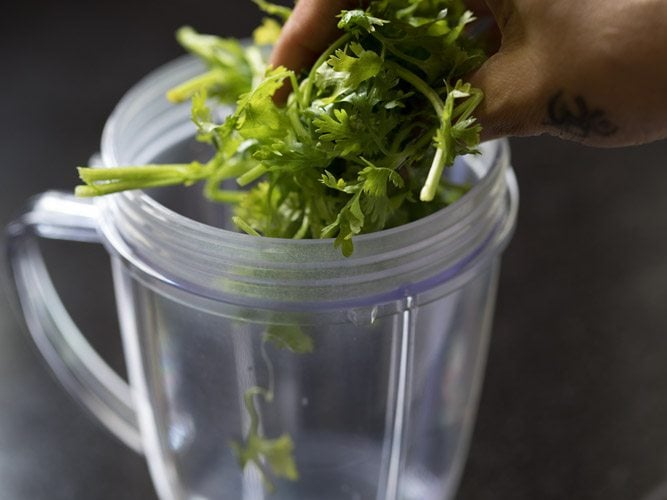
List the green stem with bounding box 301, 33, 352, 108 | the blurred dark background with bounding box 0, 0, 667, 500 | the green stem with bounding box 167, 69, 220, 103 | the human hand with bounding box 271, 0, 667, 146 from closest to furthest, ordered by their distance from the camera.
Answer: the human hand with bounding box 271, 0, 667, 146, the green stem with bounding box 301, 33, 352, 108, the green stem with bounding box 167, 69, 220, 103, the blurred dark background with bounding box 0, 0, 667, 500

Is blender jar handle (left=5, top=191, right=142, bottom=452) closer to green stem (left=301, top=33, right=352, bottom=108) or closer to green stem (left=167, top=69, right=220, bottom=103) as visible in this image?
green stem (left=167, top=69, right=220, bottom=103)

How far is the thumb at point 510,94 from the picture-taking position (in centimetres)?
50

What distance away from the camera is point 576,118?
0.49 metres

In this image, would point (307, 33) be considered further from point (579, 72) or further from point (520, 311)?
point (520, 311)

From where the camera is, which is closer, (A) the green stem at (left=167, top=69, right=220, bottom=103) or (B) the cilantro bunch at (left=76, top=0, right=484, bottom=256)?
(B) the cilantro bunch at (left=76, top=0, right=484, bottom=256)

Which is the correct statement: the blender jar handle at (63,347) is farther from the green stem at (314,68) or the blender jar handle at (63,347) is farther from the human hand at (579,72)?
the human hand at (579,72)

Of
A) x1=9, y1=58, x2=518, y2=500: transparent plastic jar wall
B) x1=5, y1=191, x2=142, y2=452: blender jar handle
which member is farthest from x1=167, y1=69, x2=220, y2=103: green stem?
x1=5, y1=191, x2=142, y2=452: blender jar handle

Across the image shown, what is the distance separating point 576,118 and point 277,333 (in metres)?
0.22

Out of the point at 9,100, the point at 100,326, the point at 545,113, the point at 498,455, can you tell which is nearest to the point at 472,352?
the point at 498,455

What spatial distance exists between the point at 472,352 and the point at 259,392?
0.53 ft

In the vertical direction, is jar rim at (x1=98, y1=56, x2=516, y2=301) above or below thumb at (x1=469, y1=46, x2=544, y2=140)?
below

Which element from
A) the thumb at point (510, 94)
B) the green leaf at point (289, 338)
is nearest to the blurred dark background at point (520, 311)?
the green leaf at point (289, 338)

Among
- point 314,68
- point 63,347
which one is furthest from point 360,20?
point 63,347

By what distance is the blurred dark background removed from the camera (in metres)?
0.79
